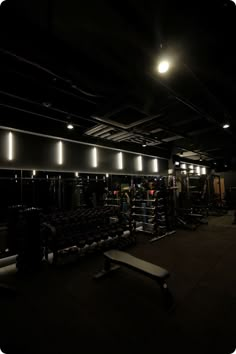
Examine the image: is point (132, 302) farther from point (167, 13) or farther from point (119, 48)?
point (167, 13)

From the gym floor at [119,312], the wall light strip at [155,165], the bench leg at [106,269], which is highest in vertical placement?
the wall light strip at [155,165]

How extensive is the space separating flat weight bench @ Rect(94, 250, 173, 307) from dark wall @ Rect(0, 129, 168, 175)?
3144 millimetres

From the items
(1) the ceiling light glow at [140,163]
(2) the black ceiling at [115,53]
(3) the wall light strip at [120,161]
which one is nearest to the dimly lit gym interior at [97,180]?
(2) the black ceiling at [115,53]

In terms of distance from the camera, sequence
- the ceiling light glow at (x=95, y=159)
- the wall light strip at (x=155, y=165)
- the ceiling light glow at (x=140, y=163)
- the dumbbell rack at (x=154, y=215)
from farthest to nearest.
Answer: the wall light strip at (x=155, y=165) → the ceiling light glow at (x=140, y=163) → the ceiling light glow at (x=95, y=159) → the dumbbell rack at (x=154, y=215)

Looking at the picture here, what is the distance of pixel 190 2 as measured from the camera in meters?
1.90

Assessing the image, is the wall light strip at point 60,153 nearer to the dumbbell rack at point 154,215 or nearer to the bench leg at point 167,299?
the dumbbell rack at point 154,215

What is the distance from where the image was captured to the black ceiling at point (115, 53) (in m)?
1.91

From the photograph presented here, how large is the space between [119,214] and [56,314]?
3087 millimetres

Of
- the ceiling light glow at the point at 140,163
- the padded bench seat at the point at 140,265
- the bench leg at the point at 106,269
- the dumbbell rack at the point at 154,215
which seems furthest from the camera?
the ceiling light glow at the point at 140,163

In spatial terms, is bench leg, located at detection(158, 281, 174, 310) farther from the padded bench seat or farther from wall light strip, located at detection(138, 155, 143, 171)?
wall light strip, located at detection(138, 155, 143, 171)

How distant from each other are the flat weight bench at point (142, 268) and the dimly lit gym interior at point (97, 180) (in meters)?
0.03

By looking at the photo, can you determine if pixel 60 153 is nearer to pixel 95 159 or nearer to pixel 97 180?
pixel 95 159

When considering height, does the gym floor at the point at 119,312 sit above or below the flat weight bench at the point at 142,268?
below

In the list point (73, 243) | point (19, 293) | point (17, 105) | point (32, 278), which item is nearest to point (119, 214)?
point (73, 243)
